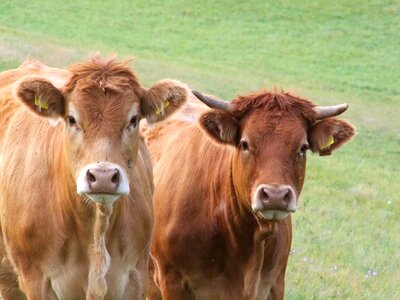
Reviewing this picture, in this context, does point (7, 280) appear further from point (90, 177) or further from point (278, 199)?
point (278, 199)

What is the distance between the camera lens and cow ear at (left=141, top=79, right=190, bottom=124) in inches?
274

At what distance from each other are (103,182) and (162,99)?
1.01 m

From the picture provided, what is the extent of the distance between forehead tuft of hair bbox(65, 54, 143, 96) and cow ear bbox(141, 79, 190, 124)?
87mm

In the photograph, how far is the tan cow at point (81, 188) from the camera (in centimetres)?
661

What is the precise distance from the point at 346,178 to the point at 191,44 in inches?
1003

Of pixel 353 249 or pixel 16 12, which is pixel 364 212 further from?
pixel 16 12

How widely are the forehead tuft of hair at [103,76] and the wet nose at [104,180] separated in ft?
2.27

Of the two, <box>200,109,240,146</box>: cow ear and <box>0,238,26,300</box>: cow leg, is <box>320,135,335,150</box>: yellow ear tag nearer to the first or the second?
<box>200,109,240,146</box>: cow ear

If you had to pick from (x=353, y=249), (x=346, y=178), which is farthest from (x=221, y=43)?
(x=353, y=249)

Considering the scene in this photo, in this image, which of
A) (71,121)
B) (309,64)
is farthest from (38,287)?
(309,64)

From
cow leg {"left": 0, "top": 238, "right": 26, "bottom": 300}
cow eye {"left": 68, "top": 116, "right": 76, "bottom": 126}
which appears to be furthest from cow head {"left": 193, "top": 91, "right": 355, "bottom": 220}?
cow leg {"left": 0, "top": 238, "right": 26, "bottom": 300}

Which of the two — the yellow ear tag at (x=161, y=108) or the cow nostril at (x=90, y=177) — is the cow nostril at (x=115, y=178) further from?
the yellow ear tag at (x=161, y=108)

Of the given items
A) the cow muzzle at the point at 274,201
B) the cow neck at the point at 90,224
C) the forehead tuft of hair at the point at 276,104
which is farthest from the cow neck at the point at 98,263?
the forehead tuft of hair at the point at 276,104

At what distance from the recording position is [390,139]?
2417cm
